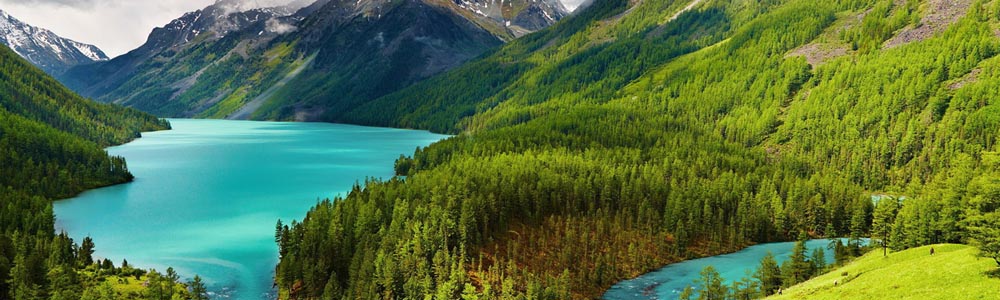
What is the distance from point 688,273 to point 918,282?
40.0 m

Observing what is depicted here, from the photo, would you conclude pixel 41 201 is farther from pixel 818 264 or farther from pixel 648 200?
pixel 818 264

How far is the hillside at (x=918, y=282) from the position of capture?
4419 cm

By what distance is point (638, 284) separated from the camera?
271 ft

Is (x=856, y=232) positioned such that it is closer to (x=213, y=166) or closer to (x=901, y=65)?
(x=901, y=65)

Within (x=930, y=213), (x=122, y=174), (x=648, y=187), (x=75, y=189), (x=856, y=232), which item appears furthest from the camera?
(x=122, y=174)

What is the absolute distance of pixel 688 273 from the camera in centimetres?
8788

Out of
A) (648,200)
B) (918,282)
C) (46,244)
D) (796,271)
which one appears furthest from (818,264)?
(46,244)

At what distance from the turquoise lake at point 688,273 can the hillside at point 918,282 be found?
18.2m

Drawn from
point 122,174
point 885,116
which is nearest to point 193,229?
point 122,174

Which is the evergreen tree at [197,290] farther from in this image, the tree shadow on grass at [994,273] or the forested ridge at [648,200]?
the tree shadow on grass at [994,273]

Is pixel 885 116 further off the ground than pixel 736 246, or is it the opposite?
pixel 885 116

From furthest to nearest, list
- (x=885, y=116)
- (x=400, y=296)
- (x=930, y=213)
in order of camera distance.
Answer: (x=885, y=116) < (x=930, y=213) < (x=400, y=296)

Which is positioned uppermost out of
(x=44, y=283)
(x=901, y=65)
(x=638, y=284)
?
(x=901, y=65)

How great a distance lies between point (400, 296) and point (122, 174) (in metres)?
120
